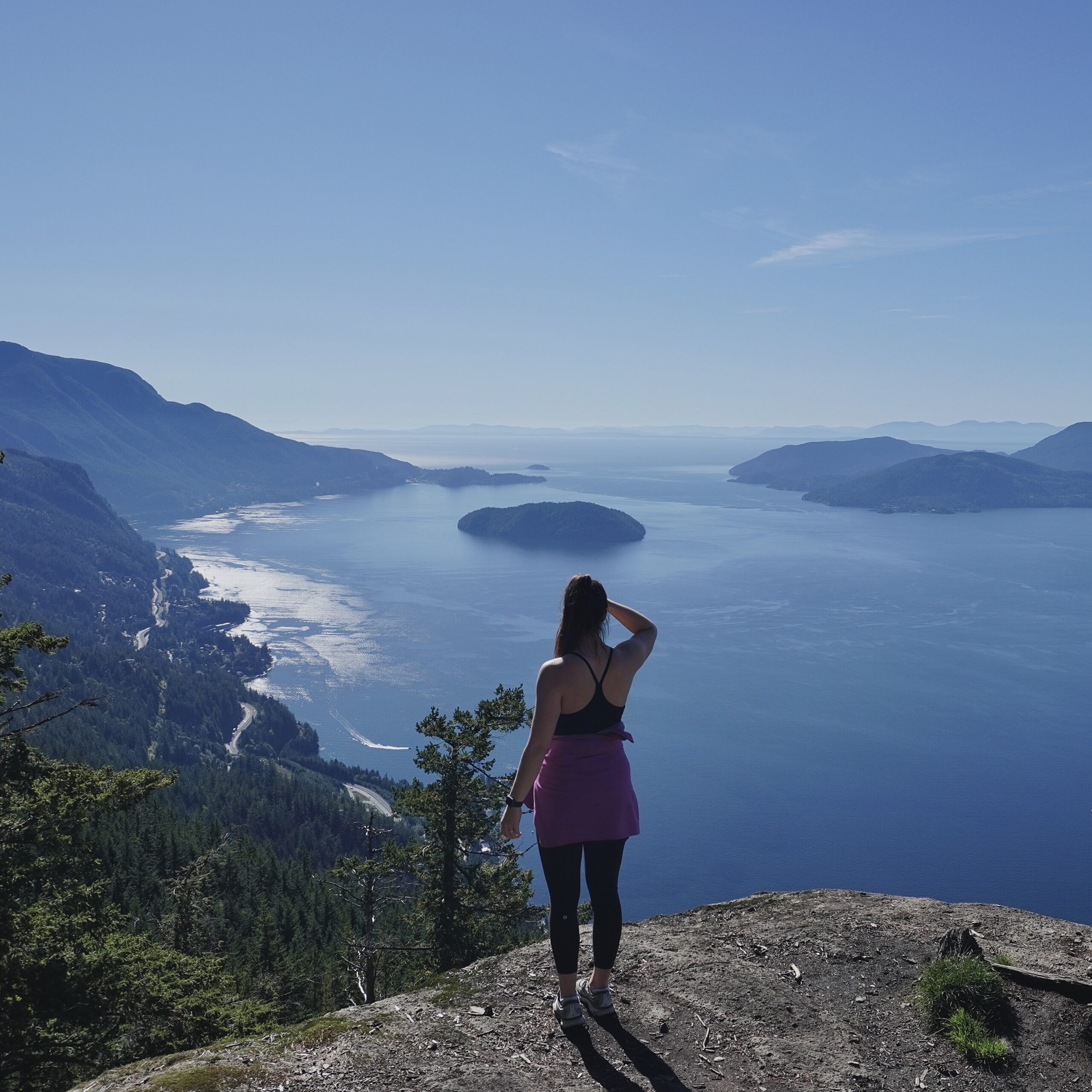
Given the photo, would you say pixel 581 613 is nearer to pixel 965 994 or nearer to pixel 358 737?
pixel 965 994

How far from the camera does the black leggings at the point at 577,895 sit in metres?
4.27

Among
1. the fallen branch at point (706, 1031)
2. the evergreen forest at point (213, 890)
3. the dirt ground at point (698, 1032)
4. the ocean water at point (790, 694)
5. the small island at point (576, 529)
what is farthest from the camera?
the small island at point (576, 529)

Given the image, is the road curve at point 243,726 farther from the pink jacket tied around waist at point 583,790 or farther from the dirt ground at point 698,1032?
the pink jacket tied around waist at point 583,790

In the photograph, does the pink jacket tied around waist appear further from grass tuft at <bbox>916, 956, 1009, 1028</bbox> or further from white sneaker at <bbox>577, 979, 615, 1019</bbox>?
grass tuft at <bbox>916, 956, 1009, 1028</bbox>

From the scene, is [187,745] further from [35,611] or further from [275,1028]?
[275,1028]

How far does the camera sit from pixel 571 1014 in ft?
14.7

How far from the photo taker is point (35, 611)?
15775cm

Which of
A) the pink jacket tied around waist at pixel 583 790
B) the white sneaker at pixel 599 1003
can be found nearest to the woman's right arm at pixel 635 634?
the pink jacket tied around waist at pixel 583 790

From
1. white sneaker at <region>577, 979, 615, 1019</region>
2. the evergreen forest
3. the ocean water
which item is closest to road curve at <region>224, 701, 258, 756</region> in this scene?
the ocean water

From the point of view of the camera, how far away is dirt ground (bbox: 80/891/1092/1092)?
4082 millimetres

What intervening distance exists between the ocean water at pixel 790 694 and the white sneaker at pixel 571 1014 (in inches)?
448

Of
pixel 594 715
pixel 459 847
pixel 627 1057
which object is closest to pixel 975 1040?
pixel 627 1057

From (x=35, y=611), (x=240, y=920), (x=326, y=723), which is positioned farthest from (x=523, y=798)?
(x=35, y=611)

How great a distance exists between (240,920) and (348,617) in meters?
80.7
